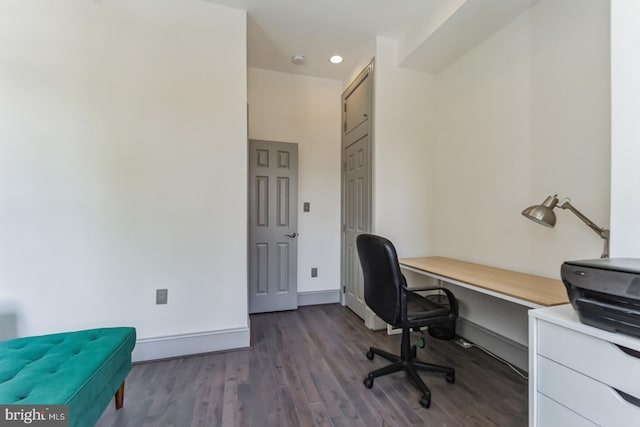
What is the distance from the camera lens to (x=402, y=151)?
9.29ft

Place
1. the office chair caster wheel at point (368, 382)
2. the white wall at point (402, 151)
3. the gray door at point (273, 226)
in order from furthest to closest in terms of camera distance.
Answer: the gray door at point (273, 226) < the white wall at point (402, 151) < the office chair caster wheel at point (368, 382)

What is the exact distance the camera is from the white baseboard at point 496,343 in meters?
2.00

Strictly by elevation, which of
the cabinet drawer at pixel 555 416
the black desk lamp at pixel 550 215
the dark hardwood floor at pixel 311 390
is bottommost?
the dark hardwood floor at pixel 311 390

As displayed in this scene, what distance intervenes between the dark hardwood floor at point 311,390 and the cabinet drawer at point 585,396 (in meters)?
0.59

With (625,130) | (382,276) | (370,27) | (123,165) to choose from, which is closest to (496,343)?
(382,276)

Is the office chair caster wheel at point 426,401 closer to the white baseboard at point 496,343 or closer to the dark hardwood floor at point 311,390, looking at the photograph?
the dark hardwood floor at point 311,390

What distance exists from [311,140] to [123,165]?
6.83 ft

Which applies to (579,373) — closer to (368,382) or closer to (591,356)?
(591,356)

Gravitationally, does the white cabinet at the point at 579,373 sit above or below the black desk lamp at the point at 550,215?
below

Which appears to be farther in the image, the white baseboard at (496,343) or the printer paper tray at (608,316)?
the white baseboard at (496,343)

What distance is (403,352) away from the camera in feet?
6.32

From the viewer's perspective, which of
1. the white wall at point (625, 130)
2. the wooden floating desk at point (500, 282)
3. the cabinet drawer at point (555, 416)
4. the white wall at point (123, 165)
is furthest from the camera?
the white wall at point (123, 165)

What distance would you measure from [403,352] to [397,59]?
2.72m

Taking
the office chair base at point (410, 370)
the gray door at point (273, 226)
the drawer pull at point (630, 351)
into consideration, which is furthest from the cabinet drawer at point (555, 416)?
the gray door at point (273, 226)
